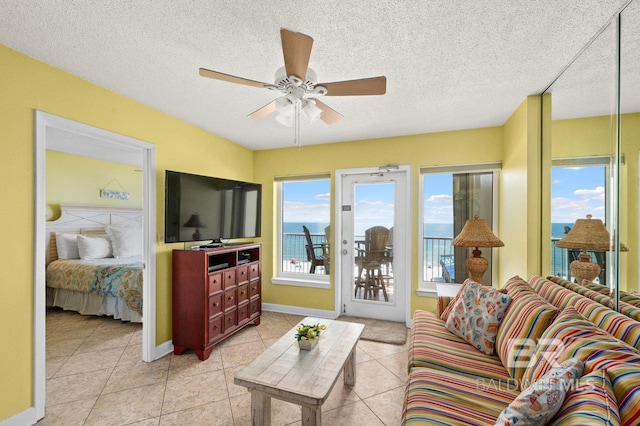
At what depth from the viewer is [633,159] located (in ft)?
4.50

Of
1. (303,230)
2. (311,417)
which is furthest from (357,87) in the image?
(303,230)

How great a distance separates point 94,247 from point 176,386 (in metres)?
3.13

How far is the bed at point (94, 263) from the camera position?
3.41 metres

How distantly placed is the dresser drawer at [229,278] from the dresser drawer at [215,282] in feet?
0.22

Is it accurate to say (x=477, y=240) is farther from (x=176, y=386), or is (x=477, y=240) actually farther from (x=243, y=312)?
(x=176, y=386)

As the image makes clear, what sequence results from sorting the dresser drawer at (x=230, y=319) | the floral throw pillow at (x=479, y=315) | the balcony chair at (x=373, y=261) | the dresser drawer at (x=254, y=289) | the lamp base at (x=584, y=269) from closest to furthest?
the lamp base at (x=584, y=269), the floral throw pillow at (x=479, y=315), the dresser drawer at (x=230, y=319), the dresser drawer at (x=254, y=289), the balcony chair at (x=373, y=261)

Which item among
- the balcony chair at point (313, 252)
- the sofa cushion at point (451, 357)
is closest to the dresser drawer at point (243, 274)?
the balcony chair at point (313, 252)

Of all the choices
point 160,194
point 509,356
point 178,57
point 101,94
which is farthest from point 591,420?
point 101,94

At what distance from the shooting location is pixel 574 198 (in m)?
1.81

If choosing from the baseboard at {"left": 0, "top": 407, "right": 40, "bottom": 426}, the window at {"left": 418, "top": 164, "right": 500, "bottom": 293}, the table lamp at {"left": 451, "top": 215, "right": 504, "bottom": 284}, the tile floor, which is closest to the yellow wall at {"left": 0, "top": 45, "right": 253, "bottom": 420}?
the baseboard at {"left": 0, "top": 407, "right": 40, "bottom": 426}

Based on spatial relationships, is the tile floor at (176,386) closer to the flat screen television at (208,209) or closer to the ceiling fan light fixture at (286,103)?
the flat screen television at (208,209)

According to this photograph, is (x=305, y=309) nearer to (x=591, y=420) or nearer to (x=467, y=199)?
A: (x=467, y=199)

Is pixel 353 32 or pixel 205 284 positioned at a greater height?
pixel 353 32

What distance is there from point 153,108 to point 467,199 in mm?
3640
